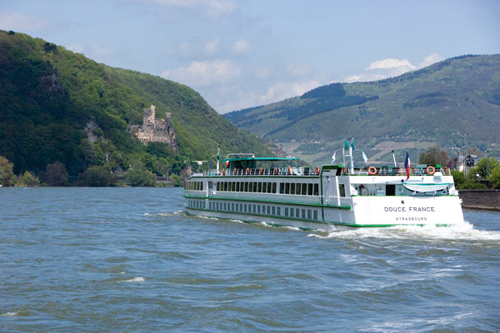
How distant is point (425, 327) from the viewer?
23.5 m

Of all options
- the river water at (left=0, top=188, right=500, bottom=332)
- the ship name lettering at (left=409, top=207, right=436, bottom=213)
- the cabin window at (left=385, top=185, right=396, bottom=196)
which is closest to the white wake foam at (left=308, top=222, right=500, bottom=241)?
the river water at (left=0, top=188, right=500, bottom=332)

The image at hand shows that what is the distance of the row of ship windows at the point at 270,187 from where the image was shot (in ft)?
166

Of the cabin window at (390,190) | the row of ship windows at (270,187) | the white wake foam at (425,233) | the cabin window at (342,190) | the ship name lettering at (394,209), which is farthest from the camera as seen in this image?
the row of ship windows at (270,187)

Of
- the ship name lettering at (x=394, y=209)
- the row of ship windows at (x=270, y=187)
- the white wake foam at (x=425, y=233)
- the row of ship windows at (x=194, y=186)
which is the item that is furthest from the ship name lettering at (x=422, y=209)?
the row of ship windows at (x=194, y=186)

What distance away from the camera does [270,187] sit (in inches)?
2222

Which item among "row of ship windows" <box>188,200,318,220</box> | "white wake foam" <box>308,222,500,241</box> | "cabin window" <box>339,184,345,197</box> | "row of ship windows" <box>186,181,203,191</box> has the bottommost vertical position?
"white wake foam" <box>308,222,500,241</box>

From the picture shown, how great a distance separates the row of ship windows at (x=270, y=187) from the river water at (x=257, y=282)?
301cm

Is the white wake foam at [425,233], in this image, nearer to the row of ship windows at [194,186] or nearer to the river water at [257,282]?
the river water at [257,282]

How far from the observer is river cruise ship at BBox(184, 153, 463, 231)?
43.8 meters

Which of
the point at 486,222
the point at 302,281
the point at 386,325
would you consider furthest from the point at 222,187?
the point at 386,325

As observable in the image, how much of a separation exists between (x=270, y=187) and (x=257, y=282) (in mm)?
25549

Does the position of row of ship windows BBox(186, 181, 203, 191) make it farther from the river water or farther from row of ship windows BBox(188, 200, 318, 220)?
the river water

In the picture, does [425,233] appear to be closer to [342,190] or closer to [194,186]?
[342,190]

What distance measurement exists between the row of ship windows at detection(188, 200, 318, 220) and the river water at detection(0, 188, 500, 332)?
157 cm
